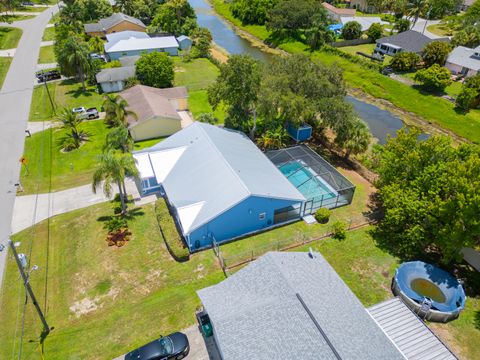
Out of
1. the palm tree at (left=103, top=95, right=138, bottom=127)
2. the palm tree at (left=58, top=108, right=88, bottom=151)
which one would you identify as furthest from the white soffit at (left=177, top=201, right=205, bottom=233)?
the palm tree at (left=58, top=108, right=88, bottom=151)

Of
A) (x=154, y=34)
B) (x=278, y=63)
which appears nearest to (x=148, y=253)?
(x=278, y=63)

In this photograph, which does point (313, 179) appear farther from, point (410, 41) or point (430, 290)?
point (410, 41)

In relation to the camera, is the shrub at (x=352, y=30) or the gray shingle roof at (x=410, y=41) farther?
the shrub at (x=352, y=30)

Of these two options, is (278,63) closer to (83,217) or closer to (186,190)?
(186,190)

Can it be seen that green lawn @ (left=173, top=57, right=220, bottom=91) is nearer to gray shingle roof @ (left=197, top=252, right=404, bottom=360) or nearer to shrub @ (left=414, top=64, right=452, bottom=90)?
shrub @ (left=414, top=64, right=452, bottom=90)

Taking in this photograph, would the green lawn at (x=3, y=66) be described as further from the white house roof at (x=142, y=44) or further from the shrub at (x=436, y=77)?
the shrub at (x=436, y=77)

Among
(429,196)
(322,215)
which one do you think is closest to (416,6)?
(429,196)

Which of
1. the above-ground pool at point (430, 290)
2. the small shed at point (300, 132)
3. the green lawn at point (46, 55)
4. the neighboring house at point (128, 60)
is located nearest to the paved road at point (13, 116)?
the green lawn at point (46, 55)
